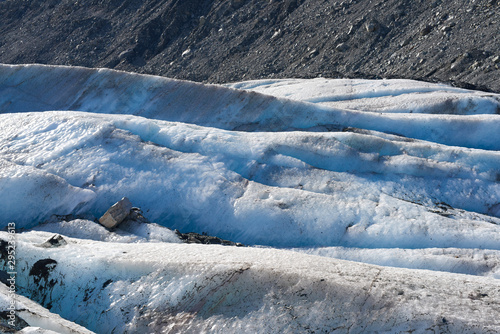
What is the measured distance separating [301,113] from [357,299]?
23.7 feet

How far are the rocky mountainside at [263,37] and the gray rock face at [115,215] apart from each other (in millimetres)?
11291

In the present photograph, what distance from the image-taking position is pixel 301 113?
1168 centimetres

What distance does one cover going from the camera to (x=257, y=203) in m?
8.45

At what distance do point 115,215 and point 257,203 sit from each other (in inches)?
97.3

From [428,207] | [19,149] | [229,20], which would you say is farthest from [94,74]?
[229,20]

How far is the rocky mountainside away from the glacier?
6264mm

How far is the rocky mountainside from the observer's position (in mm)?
19969

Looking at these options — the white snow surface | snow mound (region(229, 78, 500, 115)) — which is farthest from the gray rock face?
snow mound (region(229, 78, 500, 115))

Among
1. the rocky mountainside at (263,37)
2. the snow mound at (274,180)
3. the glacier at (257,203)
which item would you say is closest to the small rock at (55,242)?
the glacier at (257,203)

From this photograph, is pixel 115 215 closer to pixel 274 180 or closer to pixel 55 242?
pixel 55 242

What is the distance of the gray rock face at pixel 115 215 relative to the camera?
7926 mm

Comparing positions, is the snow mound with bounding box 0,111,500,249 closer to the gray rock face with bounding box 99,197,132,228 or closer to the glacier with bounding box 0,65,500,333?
the glacier with bounding box 0,65,500,333

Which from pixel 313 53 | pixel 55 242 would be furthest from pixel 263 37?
pixel 55 242

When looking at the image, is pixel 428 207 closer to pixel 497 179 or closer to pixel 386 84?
pixel 497 179
